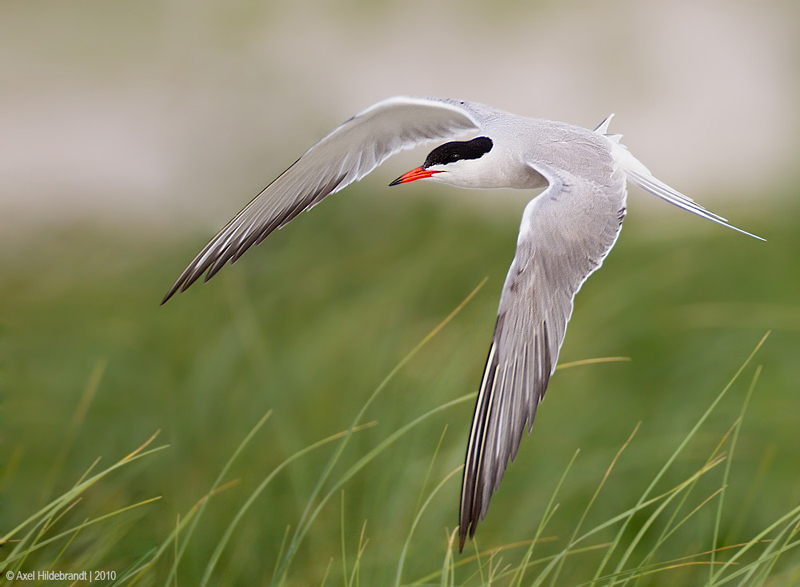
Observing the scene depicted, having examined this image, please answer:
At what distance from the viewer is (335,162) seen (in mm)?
1398

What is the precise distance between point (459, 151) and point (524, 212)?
22 cm

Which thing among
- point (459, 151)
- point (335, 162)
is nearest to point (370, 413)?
point (335, 162)

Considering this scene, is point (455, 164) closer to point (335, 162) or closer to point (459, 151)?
point (459, 151)

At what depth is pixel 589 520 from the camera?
1792 millimetres

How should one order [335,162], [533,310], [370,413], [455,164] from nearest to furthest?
1. [533,310]
2. [455,164]
3. [335,162]
4. [370,413]

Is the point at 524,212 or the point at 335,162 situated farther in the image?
the point at 335,162

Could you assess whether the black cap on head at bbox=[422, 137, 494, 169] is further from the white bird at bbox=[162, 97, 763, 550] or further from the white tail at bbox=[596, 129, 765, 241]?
the white tail at bbox=[596, 129, 765, 241]

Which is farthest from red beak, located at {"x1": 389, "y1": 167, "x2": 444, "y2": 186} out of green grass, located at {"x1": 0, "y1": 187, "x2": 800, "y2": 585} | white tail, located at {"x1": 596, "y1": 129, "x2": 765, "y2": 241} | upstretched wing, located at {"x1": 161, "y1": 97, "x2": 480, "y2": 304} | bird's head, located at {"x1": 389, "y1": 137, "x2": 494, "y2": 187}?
green grass, located at {"x1": 0, "y1": 187, "x2": 800, "y2": 585}

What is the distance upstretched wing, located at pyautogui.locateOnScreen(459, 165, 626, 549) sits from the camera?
925 millimetres

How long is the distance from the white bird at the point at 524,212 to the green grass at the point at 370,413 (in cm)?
37

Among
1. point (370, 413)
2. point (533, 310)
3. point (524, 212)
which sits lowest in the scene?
point (370, 413)

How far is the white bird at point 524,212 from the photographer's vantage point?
0.94 m

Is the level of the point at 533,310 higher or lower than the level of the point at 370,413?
higher

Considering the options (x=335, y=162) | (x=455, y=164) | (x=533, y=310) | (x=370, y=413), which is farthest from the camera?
(x=370, y=413)
